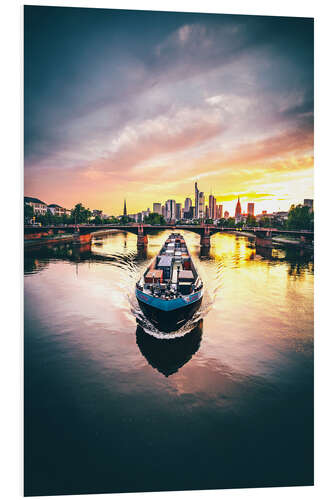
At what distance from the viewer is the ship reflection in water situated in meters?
9.21

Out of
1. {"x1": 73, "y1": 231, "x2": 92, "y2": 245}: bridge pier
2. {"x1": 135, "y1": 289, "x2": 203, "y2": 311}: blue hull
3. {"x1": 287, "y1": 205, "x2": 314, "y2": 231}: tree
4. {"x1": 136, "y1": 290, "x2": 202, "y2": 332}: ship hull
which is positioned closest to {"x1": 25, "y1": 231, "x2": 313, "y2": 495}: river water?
{"x1": 136, "y1": 290, "x2": 202, "y2": 332}: ship hull

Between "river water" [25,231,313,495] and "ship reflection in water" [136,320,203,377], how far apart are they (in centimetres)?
5

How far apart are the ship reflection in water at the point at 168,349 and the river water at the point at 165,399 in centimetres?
5

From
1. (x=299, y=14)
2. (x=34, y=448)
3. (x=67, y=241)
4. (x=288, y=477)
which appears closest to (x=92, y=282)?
(x=34, y=448)

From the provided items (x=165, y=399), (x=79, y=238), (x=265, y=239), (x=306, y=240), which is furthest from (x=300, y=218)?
(x=165, y=399)

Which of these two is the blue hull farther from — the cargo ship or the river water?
the river water

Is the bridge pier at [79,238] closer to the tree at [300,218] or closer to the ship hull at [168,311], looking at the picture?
the ship hull at [168,311]

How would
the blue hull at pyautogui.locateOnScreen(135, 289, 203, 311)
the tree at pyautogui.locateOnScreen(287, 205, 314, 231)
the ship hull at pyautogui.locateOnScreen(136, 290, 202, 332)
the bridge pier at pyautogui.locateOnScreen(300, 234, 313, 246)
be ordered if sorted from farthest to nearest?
the tree at pyautogui.locateOnScreen(287, 205, 314, 231) → the bridge pier at pyautogui.locateOnScreen(300, 234, 313, 246) → the ship hull at pyautogui.locateOnScreen(136, 290, 202, 332) → the blue hull at pyautogui.locateOnScreen(135, 289, 203, 311)

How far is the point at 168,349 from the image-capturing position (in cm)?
1036

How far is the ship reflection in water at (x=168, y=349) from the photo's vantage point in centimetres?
921

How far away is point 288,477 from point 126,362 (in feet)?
19.8

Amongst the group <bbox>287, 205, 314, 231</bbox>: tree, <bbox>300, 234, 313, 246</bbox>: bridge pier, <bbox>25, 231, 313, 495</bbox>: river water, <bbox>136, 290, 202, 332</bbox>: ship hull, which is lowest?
<bbox>25, 231, 313, 495</bbox>: river water

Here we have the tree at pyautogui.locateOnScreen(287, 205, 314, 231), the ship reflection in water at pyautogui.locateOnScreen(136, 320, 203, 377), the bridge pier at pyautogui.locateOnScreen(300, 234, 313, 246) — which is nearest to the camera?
the ship reflection in water at pyautogui.locateOnScreen(136, 320, 203, 377)

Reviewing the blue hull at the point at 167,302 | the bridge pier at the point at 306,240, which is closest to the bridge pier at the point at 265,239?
the bridge pier at the point at 306,240
